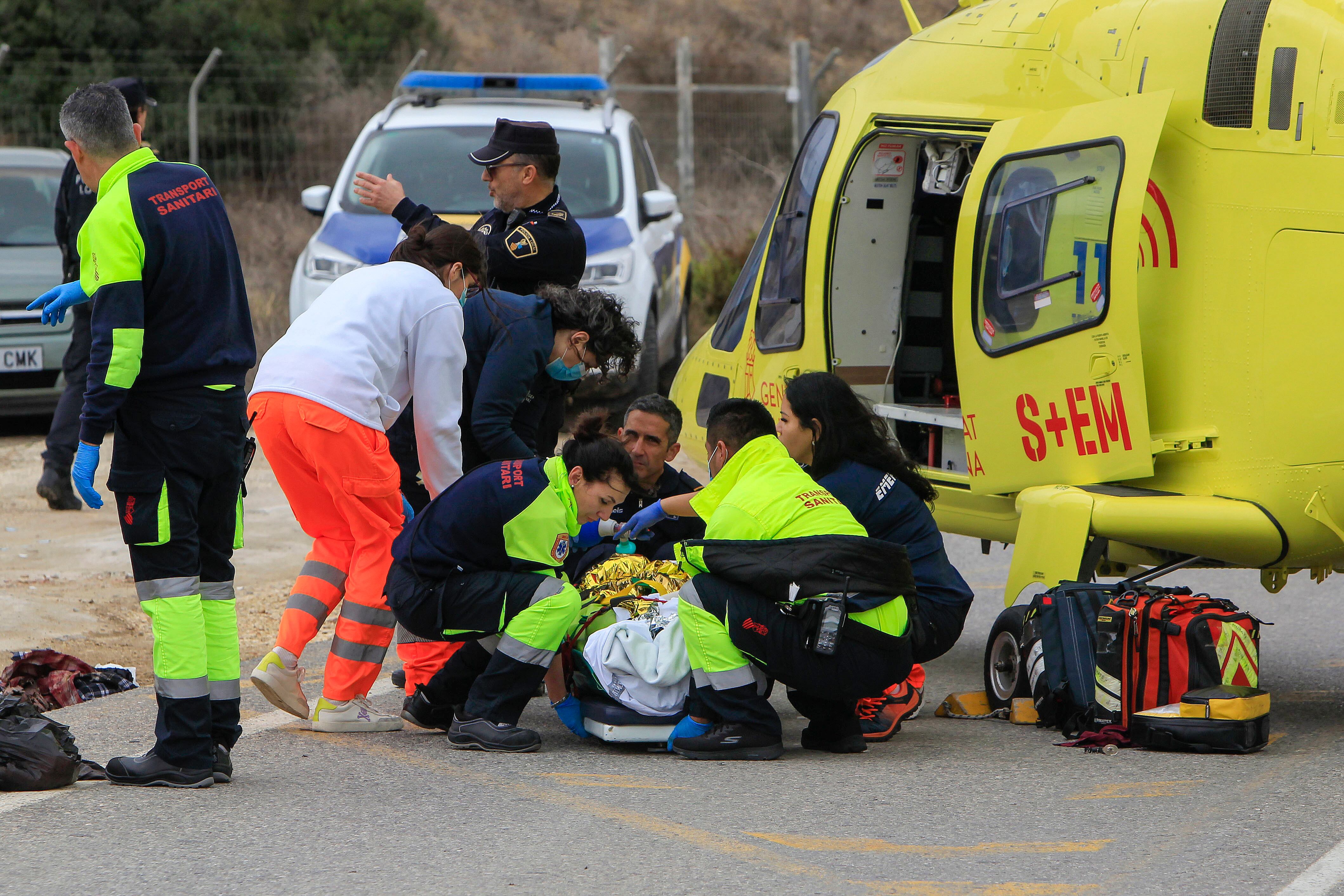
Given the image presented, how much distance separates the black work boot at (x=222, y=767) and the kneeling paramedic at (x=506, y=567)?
2.41 feet

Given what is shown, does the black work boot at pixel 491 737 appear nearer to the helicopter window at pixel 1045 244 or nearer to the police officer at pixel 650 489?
the police officer at pixel 650 489

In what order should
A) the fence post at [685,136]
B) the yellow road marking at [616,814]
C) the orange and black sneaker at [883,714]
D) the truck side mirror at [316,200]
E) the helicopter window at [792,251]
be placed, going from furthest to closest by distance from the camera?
the fence post at [685,136], the truck side mirror at [316,200], the helicopter window at [792,251], the orange and black sneaker at [883,714], the yellow road marking at [616,814]

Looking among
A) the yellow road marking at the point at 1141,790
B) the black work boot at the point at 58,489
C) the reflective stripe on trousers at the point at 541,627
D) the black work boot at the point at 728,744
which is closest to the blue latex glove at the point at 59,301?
the reflective stripe on trousers at the point at 541,627

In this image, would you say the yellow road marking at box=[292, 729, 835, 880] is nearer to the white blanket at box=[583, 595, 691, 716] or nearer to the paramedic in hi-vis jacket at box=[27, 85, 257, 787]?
the white blanket at box=[583, 595, 691, 716]

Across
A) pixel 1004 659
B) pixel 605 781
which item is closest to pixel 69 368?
pixel 605 781

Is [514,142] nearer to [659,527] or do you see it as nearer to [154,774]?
[659,527]

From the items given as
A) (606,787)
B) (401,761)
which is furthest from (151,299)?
(606,787)

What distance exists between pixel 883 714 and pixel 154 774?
7.95 feet

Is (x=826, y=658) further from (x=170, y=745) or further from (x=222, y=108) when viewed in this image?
(x=222, y=108)

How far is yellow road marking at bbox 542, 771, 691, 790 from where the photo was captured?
462cm

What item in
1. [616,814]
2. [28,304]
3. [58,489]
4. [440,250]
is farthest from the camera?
[28,304]

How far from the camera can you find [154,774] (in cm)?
441

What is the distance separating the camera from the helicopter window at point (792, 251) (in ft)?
23.7

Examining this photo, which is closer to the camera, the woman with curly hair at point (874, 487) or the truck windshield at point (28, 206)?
the woman with curly hair at point (874, 487)
